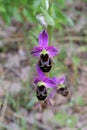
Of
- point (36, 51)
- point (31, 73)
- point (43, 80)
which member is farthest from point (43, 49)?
point (31, 73)

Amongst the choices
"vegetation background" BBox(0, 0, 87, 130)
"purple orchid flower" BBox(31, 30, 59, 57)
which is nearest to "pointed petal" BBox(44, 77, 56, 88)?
"purple orchid flower" BBox(31, 30, 59, 57)

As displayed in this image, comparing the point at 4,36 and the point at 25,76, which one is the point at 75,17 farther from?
the point at 25,76

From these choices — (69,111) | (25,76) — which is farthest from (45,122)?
(25,76)

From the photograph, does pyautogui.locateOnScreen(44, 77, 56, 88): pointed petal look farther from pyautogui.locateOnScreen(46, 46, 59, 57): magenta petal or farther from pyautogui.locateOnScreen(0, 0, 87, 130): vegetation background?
pyautogui.locateOnScreen(0, 0, 87, 130): vegetation background

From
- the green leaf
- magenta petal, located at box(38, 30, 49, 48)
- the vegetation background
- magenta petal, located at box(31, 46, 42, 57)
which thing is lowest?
magenta petal, located at box(31, 46, 42, 57)

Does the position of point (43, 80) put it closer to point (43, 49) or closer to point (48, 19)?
point (43, 49)

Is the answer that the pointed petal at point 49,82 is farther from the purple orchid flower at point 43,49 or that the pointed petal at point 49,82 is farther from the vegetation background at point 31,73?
the vegetation background at point 31,73

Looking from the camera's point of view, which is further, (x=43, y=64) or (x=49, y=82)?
→ (x=49, y=82)
